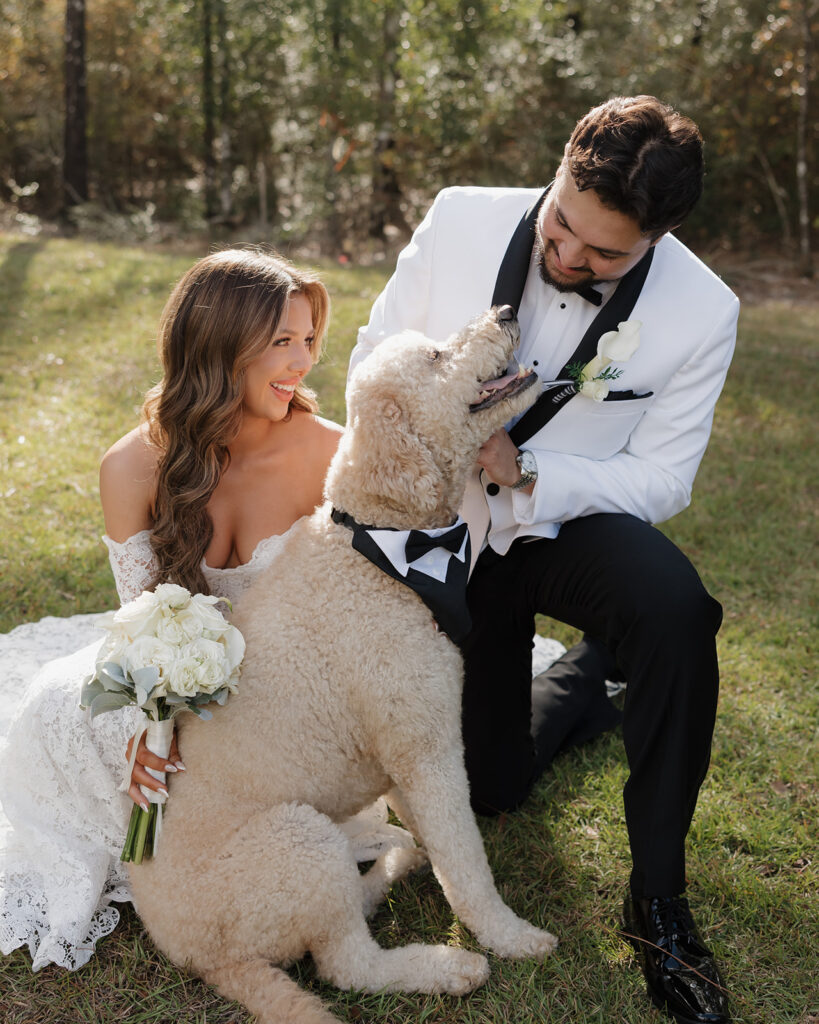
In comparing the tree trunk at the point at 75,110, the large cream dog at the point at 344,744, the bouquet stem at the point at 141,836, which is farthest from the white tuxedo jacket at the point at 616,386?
the tree trunk at the point at 75,110

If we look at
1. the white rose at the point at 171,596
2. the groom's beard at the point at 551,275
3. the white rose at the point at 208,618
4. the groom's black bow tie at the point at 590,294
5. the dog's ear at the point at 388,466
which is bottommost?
the white rose at the point at 208,618

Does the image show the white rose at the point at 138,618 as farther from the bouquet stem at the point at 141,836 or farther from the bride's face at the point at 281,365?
the bride's face at the point at 281,365

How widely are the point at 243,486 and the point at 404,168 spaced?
1378cm

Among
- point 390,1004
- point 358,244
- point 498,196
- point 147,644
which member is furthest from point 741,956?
point 358,244

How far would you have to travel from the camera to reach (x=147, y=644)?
231cm

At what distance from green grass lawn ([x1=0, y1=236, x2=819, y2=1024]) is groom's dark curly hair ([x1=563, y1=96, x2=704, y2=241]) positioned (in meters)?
2.02

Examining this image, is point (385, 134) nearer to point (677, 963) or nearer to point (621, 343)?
point (621, 343)

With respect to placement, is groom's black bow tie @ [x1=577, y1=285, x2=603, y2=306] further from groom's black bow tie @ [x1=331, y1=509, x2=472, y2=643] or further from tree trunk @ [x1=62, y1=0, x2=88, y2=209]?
tree trunk @ [x1=62, y1=0, x2=88, y2=209]

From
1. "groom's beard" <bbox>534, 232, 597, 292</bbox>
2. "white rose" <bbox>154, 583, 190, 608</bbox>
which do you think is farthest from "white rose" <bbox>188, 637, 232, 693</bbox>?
"groom's beard" <bbox>534, 232, 597, 292</bbox>

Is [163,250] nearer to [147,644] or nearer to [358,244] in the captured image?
[358,244]

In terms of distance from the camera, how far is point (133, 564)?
111 inches

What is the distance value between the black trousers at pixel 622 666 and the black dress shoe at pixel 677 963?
0.06 meters

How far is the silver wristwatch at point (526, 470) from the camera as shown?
2.71 metres

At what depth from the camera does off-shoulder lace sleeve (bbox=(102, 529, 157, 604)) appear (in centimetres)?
283
